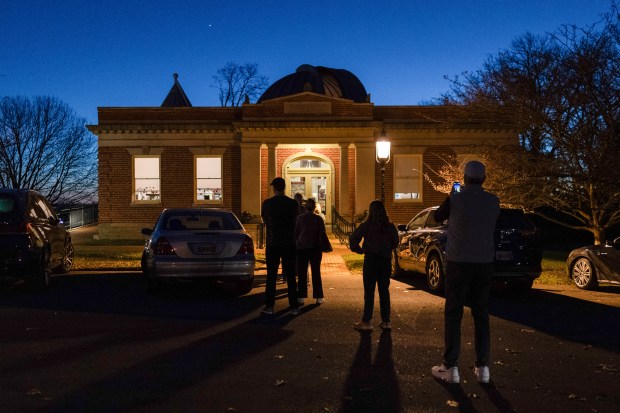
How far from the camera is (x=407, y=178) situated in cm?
2591

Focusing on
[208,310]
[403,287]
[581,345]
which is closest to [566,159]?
[403,287]

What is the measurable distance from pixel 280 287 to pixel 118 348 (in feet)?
18.3

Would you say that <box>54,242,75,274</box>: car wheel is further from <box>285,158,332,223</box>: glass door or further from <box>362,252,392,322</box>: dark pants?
<box>285,158,332,223</box>: glass door

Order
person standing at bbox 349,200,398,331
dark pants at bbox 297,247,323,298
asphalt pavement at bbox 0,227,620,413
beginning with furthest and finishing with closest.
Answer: dark pants at bbox 297,247,323,298, person standing at bbox 349,200,398,331, asphalt pavement at bbox 0,227,620,413

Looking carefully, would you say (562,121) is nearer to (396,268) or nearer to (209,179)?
(396,268)

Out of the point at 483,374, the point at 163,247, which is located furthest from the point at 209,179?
the point at 483,374

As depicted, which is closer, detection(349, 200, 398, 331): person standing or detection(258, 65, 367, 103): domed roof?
detection(349, 200, 398, 331): person standing

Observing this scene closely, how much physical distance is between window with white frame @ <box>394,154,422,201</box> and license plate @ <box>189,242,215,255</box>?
1652 cm

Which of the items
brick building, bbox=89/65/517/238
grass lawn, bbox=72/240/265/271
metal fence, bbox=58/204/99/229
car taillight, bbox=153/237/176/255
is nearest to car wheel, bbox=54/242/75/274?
grass lawn, bbox=72/240/265/271

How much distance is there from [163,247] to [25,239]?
93.6 inches

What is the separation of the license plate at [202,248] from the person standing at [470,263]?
5.60m

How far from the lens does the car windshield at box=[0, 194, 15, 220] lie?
34.0 ft

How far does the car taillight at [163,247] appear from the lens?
10.1 meters

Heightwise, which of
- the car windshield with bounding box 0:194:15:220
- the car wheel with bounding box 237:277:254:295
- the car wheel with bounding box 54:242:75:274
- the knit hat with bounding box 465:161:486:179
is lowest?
the car wheel with bounding box 237:277:254:295
